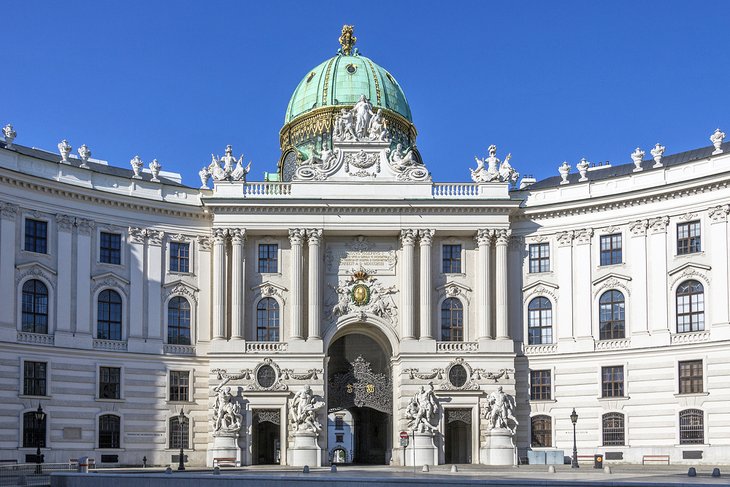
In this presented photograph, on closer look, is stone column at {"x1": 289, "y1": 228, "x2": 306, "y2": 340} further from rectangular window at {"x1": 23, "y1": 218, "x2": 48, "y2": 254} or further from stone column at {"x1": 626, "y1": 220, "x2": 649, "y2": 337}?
stone column at {"x1": 626, "y1": 220, "x2": 649, "y2": 337}

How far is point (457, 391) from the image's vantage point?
207 feet

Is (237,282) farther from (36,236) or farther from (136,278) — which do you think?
(36,236)

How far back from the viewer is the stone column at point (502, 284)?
6450 centimetres

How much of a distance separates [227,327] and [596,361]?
22301 mm

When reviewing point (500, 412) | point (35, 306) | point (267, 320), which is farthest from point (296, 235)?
point (500, 412)

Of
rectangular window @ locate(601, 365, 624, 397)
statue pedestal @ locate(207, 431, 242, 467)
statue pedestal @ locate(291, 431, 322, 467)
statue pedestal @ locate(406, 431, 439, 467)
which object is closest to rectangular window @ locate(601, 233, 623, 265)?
rectangular window @ locate(601, 365, 624, 397)

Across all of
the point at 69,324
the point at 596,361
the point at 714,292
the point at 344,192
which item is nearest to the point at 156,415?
the point at 69,324

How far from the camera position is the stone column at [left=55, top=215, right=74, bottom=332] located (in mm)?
60219

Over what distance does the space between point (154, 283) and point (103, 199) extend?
591 centimetres

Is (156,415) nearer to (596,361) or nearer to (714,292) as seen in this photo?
(596,361)

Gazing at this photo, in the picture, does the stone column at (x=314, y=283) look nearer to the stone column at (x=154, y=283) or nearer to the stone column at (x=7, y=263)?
the stone column at (x=154, y=283)

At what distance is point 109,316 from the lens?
62.7 m

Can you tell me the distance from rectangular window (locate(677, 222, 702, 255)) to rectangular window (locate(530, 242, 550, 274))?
831cm

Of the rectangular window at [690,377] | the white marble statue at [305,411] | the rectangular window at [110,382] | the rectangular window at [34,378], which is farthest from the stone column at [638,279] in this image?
the rectangular window at [34,378]
